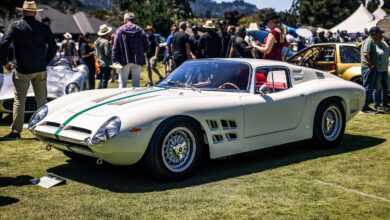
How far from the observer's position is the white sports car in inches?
190

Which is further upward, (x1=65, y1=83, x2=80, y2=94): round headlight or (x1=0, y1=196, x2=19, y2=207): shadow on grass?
(x1=65, y1=83, x2=80, y2=94): round headlight

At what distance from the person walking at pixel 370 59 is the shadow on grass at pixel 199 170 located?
349cm

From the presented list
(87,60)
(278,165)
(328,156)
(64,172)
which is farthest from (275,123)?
(87,60)

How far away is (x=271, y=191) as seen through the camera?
4.78 meters

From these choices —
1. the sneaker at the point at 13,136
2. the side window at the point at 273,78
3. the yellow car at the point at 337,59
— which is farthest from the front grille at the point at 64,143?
the yellow car at the point at 337,59


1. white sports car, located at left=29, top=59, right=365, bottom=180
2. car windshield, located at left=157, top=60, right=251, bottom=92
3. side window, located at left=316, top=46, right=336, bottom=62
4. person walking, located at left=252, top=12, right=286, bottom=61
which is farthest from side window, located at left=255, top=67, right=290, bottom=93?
side window, located at left=316, top=46, right=336, bottom=62

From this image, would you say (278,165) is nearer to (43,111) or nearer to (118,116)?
(118,116)

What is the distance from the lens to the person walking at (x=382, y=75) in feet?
33.0

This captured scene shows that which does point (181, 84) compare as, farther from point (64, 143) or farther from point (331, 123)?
point (331, 123)

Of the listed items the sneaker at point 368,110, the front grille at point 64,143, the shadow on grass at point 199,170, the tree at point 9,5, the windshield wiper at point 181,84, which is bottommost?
the sneaker at point 368,110

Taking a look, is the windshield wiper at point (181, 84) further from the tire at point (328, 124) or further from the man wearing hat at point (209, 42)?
the man wearing hat at point (209, 42)

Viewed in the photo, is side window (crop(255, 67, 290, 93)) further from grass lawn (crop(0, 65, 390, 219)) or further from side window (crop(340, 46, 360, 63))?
side window (crop(340, 46, 360, 63))

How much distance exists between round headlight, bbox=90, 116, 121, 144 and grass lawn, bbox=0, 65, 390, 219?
498 mm

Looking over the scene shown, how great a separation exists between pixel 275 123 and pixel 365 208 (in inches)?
71.0
